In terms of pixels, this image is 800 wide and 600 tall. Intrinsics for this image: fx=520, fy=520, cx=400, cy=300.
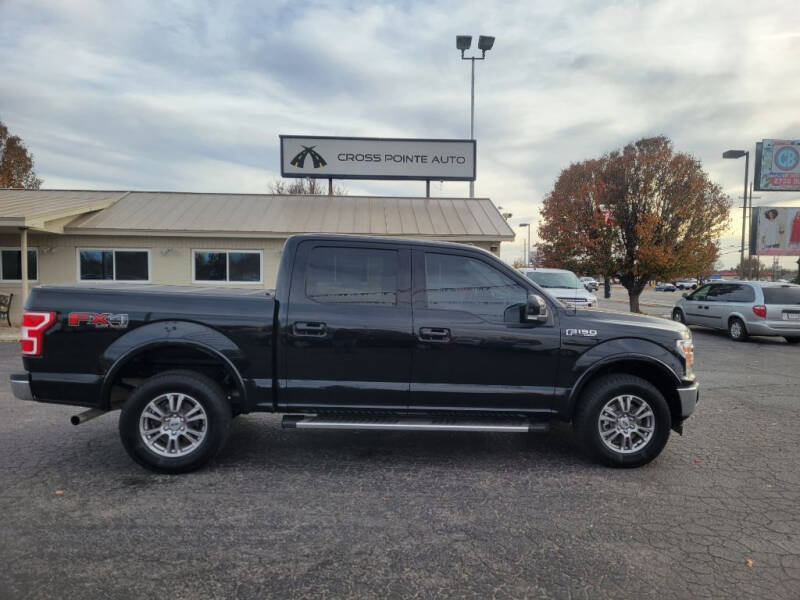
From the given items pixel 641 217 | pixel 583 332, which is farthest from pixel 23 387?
pixel 641 217

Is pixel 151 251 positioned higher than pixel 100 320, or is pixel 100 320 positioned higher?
pixel 151 251

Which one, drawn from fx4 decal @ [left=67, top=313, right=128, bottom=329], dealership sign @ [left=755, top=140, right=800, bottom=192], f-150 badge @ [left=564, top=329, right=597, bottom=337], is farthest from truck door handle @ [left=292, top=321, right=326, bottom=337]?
dealership sign @ [left=755, top=140, right=800, bottom=192]

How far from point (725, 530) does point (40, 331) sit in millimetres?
5140

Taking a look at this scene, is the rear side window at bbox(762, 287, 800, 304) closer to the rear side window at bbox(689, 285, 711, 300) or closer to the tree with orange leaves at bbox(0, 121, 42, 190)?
the rear side window at bbox(689, 285, 711, 300)

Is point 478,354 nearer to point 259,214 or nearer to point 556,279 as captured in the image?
point 556,279

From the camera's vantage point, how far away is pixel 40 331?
4.09m

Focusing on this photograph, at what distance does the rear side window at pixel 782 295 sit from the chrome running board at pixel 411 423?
1140cm

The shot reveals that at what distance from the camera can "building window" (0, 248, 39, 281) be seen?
15.1 meters

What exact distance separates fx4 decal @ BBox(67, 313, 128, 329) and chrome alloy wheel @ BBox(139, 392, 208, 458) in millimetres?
664

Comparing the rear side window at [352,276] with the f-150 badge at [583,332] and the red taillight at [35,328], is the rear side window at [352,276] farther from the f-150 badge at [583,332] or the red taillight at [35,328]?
the red taillight at [35,328]

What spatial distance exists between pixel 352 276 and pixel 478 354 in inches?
49.2

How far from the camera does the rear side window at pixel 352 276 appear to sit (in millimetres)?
4391

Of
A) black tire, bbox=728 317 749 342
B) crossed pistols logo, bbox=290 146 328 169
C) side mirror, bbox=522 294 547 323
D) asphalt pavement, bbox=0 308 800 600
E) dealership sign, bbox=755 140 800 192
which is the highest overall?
dealership sign, bbox=755 140 800 192

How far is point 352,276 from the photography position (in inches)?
175
